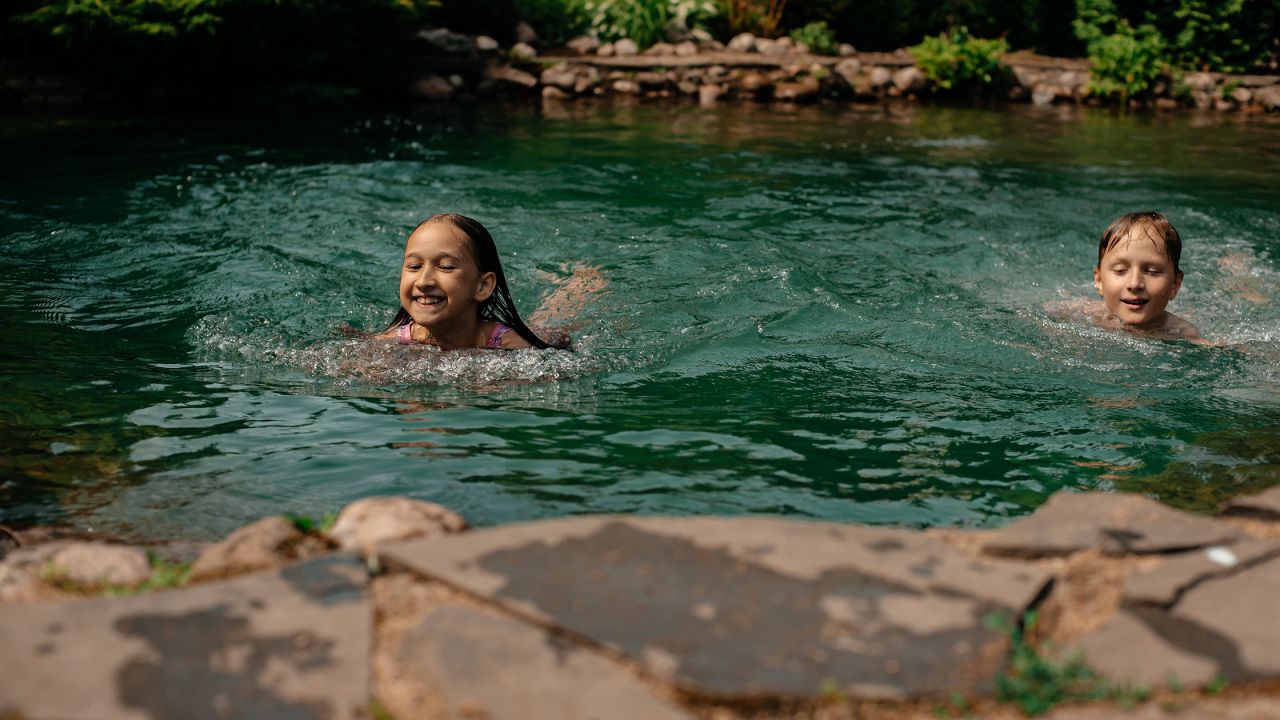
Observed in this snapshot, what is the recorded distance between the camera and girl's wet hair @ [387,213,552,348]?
590 centimetres

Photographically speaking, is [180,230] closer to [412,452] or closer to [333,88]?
[412,452]

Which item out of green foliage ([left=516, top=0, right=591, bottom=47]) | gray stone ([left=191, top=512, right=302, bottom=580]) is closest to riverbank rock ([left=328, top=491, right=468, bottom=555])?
gray stone ([left=191, top=512, right=302, bottom=580])

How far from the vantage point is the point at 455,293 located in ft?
19.1

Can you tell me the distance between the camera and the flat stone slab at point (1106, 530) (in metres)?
2.84

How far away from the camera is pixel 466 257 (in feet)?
19.2

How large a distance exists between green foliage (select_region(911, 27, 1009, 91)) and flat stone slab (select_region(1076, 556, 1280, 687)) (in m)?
15.8

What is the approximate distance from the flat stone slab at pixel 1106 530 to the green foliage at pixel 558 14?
56.3 feet

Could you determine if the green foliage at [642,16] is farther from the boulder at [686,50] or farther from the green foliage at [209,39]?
the green foliage at [209,39]

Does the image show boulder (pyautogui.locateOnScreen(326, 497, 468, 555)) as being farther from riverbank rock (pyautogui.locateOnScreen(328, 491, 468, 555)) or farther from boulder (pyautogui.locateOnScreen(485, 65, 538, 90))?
boulder (pyautogui.locateOnScreen(485, 65, 538, 90))

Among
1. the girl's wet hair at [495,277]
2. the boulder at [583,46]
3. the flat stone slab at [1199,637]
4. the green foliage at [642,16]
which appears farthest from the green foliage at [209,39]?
the flat stone slab at [1199,637]

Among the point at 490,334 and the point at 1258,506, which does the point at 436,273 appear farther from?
the point at 1258,506

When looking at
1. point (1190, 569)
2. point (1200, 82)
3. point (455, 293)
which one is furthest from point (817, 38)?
point (1190, 569)

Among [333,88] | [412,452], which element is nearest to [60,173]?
[333,88]

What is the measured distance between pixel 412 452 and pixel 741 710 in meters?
2.53
